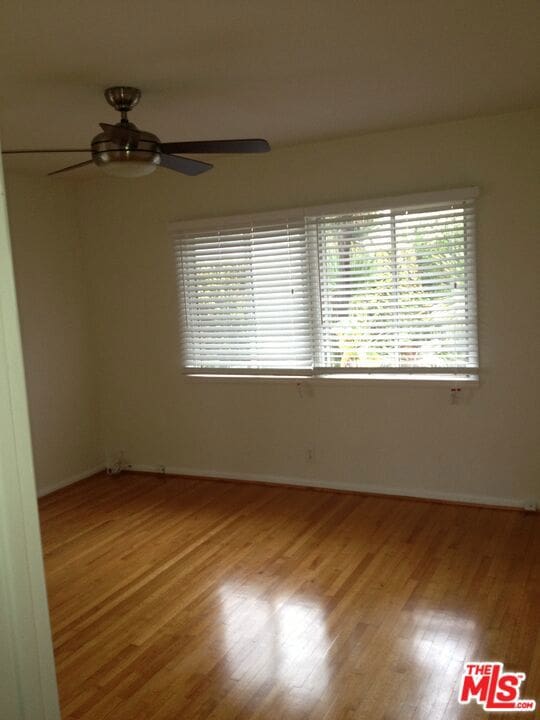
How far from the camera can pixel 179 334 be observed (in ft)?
17.5

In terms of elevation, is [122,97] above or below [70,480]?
above

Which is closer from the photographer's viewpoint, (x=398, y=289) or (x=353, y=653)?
(x=353, y=653)

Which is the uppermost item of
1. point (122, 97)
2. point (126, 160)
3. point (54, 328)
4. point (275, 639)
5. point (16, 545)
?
point (122, 97)

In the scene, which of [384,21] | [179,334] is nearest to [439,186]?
[384,21]

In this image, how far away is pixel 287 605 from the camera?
316cm

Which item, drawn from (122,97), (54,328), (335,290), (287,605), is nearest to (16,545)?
(287,605)

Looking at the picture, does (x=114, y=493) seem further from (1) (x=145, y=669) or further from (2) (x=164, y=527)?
(1) (x=145, y=669)

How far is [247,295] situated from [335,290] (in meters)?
0.75

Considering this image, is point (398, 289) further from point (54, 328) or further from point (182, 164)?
point (54, 328)

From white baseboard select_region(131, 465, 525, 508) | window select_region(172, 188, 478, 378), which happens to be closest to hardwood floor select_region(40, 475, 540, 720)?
white baseboard select_region(131, 465, 525, 508)

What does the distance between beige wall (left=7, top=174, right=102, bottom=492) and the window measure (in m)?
1.05

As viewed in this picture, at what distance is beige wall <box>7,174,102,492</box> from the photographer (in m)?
5.07

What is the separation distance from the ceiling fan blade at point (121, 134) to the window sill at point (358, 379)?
2531 millimetres

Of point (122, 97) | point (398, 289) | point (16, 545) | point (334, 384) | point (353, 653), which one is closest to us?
point (16, 545)
